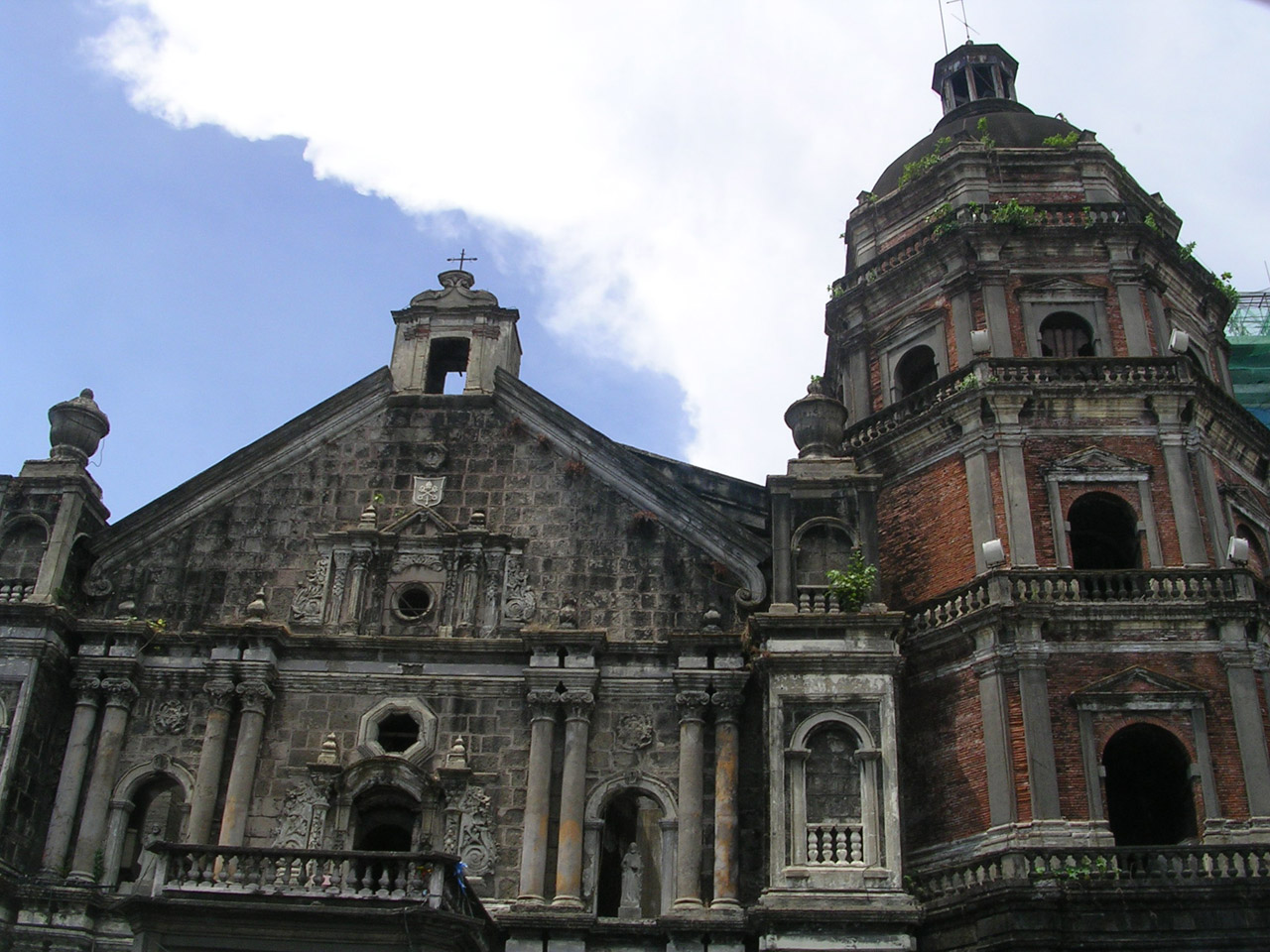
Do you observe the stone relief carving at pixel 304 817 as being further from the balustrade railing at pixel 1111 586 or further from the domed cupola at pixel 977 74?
the domed cupola at pixel 977 74

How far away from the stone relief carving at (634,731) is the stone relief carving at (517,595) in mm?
2048

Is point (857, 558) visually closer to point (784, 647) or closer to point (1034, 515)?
point (784, 647)

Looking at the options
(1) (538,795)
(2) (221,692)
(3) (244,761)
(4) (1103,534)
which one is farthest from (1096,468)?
(2) (221,692)

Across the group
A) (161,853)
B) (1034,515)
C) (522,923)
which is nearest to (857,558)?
(1034,515)

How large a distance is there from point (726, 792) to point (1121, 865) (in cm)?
479

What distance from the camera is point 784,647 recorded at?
17000 mm

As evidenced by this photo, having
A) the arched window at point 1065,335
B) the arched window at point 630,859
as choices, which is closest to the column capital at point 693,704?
the arched window at point 630,859

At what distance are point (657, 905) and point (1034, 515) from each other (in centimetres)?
776

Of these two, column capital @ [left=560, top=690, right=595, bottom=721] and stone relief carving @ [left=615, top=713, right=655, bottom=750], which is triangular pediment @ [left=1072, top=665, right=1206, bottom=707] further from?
column capital @ [left=560, top=690, right=595, bottom=721]

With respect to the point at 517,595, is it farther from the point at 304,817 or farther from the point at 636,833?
the point at 304,817

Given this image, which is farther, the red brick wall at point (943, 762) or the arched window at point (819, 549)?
the arched window at point (819, 549)

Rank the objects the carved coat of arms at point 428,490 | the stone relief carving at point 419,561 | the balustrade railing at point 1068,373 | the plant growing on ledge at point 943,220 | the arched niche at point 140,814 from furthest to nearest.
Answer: the plant growing on ledge at point 943,220 → the balustrade railing at point 1068,373 → the carved coat of arms at point 428,490 → the stone relief carving at point 419,561 → the arched niche at point 140,814

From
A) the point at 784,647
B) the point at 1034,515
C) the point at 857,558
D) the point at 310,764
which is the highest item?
the point at 1034,515

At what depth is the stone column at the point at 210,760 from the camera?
17047mm
